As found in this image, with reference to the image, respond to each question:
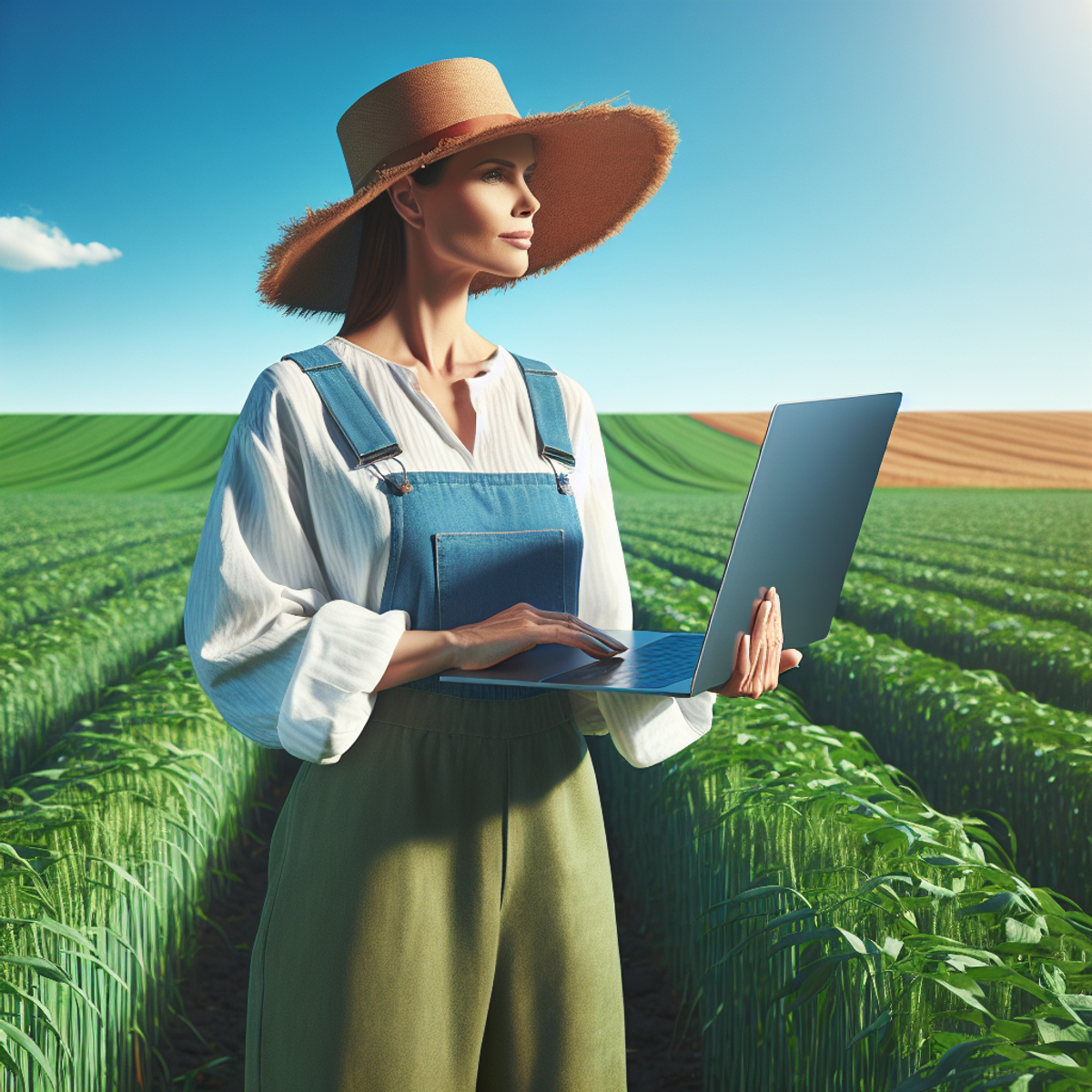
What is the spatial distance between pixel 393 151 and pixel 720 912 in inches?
70.4

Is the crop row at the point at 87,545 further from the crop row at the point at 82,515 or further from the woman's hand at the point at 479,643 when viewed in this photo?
the woman's hand at the point at 479,643

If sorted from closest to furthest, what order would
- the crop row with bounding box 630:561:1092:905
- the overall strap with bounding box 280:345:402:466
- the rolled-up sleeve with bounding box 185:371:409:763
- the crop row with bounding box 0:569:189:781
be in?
the rolled-up sleeve with bounding box 185:371:409:763 < the overall strap with bounding box 280:345:402:466 < the crop row with bounding box 630:561:1092:905 < the crop row with bounding box 0:569:189:781

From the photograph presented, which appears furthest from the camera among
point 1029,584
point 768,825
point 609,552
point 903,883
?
point 1029,584

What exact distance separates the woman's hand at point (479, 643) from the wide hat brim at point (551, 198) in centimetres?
62

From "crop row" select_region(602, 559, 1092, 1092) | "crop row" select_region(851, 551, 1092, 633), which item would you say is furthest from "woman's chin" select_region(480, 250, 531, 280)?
"crop row" select_region(851, 551, 1092, 633)

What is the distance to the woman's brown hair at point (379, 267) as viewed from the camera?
141 cm

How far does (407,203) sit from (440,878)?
891 mm

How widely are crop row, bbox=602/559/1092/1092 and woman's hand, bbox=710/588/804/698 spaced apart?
492 millimetres

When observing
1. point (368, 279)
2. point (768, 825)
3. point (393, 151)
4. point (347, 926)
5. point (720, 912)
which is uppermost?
point (393, 151)

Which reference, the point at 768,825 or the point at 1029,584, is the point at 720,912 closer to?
the point at 768,825

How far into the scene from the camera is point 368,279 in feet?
4.69

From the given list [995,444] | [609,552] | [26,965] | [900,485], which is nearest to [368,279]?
[609,552]

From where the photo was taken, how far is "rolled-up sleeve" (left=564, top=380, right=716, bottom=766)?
1.28 meters

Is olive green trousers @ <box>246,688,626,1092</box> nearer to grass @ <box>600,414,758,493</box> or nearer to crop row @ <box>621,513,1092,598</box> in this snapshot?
crop row @ <box>621,513,1092,598</box>
